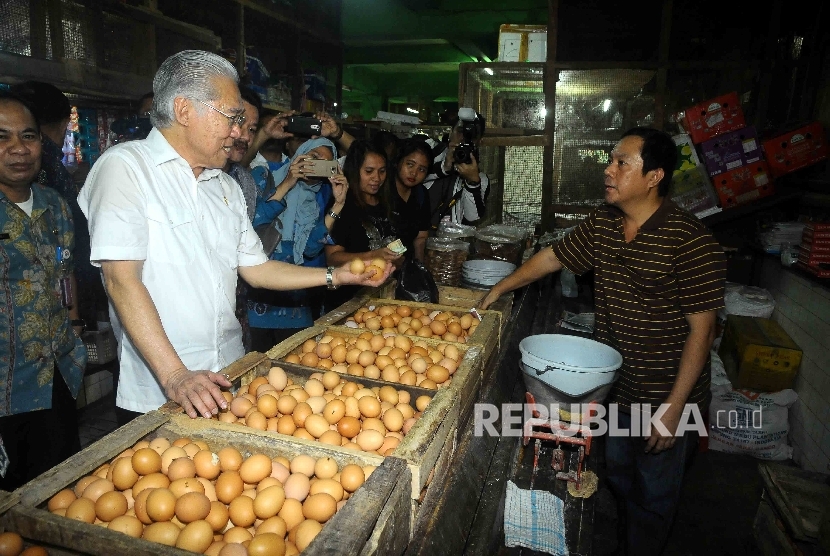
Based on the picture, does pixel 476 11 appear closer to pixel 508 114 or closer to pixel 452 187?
pixel 508 114

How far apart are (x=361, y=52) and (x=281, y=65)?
399 centimetres

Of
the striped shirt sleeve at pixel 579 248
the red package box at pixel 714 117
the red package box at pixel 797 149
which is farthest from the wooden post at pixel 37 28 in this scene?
the red package box at pixel 797 149

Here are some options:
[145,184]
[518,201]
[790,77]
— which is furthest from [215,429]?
[790,77]

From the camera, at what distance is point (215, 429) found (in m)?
1.62

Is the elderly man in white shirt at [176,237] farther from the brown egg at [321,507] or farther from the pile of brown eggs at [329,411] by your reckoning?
the brown egg at [321,507]

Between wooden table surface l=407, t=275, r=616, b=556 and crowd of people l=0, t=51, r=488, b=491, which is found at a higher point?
crowd of people l=0, t=51, r=488, b=491

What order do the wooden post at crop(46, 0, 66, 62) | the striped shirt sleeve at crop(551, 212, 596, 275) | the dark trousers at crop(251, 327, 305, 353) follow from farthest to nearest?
the wooden post at crop(46, 0, 66, 62) < the dark trousers at crop(251, 327, 305, 353) < the striped shirt sleeve at crop(551, 212, 596, 275)

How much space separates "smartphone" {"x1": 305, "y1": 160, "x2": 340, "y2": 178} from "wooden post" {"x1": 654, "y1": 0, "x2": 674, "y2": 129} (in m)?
4.43

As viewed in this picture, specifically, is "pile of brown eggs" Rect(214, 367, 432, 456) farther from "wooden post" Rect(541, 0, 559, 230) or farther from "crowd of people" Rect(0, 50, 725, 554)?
"wooden post" Rect(541, 0, 559, 230)

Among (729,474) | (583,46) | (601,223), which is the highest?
(583,46)

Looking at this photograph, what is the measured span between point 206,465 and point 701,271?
8.13 feet

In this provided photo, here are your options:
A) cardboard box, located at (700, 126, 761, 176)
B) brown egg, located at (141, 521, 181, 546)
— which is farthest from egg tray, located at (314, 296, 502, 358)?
cardboard box, located at (700, 126, 761, 176)

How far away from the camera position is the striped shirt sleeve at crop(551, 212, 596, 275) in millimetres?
3156

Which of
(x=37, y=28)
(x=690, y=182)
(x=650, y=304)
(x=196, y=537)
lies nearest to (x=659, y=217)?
(x=650, y=304)
